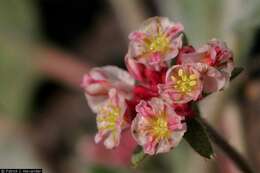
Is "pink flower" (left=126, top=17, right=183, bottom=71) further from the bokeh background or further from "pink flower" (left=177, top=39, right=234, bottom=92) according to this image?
the bokeh background

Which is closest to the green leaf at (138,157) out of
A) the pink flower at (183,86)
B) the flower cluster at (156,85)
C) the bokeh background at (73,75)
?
the flower cluster at (156,85)

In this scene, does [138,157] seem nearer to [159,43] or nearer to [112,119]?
[112,119]

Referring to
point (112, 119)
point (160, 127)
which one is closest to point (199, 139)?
point (160, 127)

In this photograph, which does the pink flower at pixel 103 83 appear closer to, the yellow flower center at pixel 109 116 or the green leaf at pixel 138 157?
the yellow flower center at pixel 109 116

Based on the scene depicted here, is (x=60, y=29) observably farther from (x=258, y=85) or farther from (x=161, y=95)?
(x=161, y=95)

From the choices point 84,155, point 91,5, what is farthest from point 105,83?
point 91,5

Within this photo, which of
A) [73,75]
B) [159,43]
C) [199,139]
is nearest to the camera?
[199,139]
